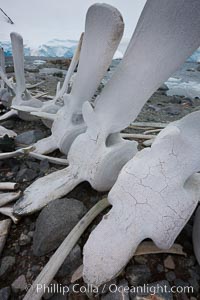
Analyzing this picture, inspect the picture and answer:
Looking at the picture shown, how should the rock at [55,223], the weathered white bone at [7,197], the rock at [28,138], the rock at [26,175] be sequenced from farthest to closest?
the rock at [28,138] < the rock at [26,175] < the weathered white bone at [7,197] < the rock at [55,223]

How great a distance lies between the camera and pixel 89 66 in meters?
0.81

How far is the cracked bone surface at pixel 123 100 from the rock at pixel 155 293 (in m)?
0.32

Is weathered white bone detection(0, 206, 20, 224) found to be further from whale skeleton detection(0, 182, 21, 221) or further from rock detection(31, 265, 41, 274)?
rock detection(31, 265, 41, 274)

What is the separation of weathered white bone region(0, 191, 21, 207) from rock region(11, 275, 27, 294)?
25cm

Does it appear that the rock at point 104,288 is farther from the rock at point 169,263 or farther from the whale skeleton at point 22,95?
the whale skeleton at point 22,95

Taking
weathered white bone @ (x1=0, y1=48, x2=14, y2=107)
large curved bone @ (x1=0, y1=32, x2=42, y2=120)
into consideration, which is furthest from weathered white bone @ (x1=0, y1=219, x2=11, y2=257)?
weathered white bone @ (x1=0, y1=48, x2=14, y2=107)

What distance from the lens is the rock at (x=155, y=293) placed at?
0.45 meters

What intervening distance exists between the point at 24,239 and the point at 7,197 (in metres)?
0.17

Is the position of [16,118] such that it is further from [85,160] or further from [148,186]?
[148,186]

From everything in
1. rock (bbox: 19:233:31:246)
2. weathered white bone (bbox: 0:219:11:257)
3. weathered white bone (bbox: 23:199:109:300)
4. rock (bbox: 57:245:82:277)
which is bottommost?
rock (bbox: 19:233:31:246)

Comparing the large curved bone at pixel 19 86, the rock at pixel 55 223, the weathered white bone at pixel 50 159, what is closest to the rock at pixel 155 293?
the rock at pixel 55 223

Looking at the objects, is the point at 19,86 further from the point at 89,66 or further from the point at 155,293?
the point at 155,293

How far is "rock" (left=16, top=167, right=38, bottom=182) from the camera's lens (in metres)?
0.90

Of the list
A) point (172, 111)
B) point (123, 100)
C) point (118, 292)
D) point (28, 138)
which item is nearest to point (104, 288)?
point (118, 292)
